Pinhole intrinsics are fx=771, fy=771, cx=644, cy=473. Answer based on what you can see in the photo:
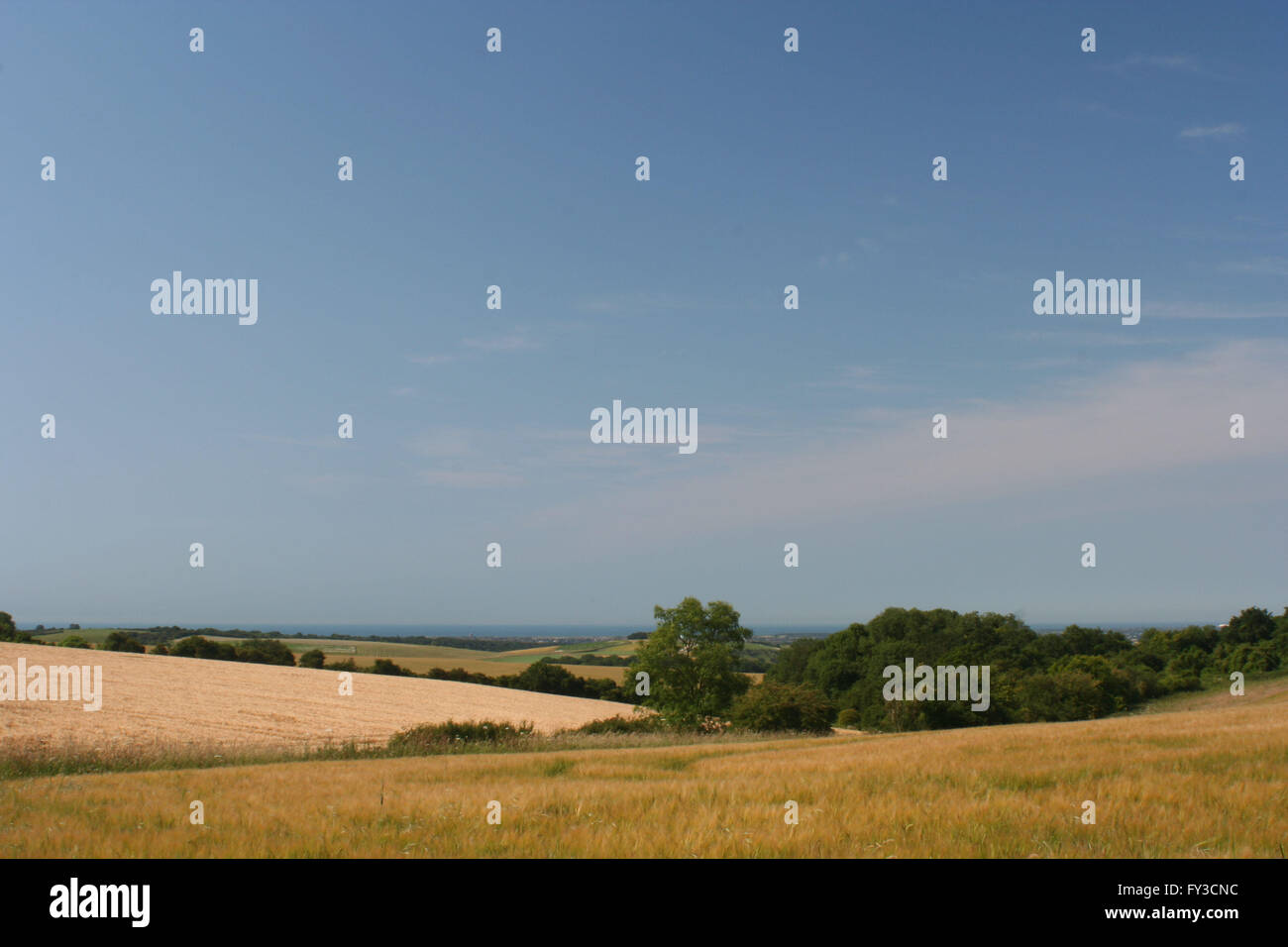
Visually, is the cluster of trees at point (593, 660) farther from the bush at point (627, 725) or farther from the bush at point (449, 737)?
the bush at point (449, 737)

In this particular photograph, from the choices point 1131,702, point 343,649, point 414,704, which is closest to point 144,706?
point 414,704

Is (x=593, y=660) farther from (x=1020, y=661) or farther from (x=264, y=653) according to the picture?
(x=1020, y=661)

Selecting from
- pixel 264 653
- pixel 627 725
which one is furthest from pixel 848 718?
pixel 264 653

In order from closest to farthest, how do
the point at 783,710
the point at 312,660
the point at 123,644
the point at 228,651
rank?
the point at 783,710, the point at 123,644, the point at 228,651, the point at 312,660

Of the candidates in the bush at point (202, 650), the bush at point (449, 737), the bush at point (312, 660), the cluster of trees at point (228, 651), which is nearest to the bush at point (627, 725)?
the bush at point (449, 737)

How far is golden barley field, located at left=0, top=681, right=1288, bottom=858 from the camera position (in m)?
7.23

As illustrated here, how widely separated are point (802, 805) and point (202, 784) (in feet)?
33.7

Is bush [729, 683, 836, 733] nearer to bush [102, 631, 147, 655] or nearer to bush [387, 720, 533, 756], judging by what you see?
bush [387, 720, 533, 756]

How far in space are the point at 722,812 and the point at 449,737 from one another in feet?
90.5

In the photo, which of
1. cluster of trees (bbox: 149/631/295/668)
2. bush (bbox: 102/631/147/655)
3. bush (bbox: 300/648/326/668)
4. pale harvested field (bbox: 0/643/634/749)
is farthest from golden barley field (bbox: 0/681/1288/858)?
cluster of trees (bbox: 149/631/295/668)

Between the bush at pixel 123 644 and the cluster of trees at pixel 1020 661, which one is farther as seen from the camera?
the bush at pixel 123 644

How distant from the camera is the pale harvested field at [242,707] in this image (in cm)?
3706

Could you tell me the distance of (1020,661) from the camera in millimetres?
103500

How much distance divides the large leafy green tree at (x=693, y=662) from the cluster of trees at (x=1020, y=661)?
929 cm
